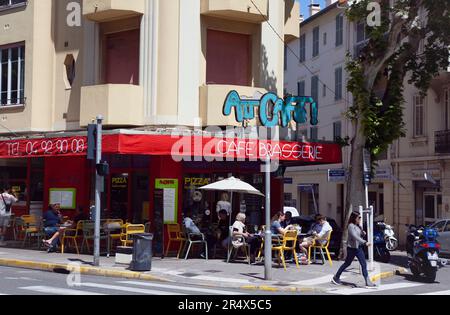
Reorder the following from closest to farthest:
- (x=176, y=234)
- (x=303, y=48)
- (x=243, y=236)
Answer: (x=243, y=236) < (x=176, y=234) < (x=303, y=48)

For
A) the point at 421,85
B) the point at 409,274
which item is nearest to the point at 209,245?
the point at 409,274

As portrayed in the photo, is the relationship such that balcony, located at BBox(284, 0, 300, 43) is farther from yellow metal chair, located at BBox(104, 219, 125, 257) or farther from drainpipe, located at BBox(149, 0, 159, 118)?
yellow metal chair, located at BBox(104, 219, 125, 257)

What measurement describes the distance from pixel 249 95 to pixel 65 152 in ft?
19.4

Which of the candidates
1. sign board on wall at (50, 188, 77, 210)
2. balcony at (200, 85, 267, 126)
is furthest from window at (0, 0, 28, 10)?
balcony at (200, 85, 267, 126)

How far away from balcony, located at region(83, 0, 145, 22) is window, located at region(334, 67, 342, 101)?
19.7 metres

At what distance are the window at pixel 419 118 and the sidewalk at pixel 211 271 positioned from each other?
1271cm

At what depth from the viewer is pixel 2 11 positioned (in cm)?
2428

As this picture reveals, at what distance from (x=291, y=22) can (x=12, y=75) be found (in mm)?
10125

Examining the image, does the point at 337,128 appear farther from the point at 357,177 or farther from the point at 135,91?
the point at 135,91

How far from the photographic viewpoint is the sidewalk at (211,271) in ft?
49.1

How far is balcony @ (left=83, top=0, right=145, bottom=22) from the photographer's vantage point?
20.2 metres

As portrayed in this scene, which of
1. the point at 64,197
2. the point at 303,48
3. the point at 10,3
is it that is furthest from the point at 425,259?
the point at 303,48

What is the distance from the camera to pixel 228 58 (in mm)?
21547

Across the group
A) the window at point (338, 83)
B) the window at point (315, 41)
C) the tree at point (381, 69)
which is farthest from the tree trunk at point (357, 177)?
the window at point (315, 41)
